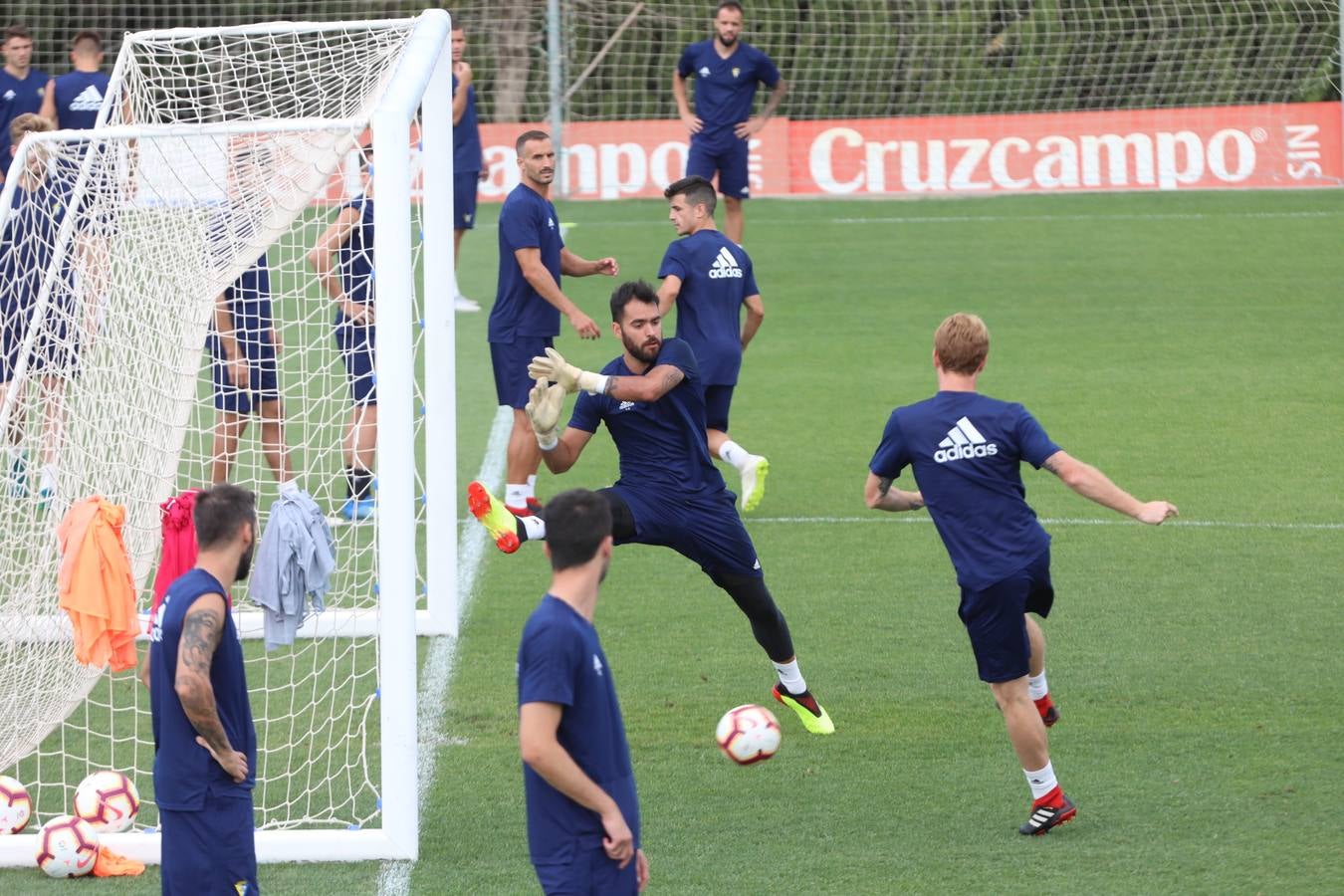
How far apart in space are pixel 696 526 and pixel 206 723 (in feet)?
9.52

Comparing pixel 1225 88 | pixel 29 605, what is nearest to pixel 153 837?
pixel 29 605

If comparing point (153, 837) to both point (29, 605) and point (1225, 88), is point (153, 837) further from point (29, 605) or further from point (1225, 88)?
point (1225, 88)

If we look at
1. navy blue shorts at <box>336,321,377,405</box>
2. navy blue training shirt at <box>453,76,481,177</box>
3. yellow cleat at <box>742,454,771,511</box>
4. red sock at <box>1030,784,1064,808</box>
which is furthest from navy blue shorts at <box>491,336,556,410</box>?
navy blue training shirt at <box>453,76,481,177</box>

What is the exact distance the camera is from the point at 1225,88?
984 inches

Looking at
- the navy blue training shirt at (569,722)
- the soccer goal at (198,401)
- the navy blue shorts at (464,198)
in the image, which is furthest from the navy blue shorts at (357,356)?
the navy blue shorts at (464,198)

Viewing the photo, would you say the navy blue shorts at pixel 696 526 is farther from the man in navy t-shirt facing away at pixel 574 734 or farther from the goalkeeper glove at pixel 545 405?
the man in navy t-shirt facing away at pixel 574 734

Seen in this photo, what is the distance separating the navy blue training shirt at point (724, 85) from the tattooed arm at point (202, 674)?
13.2 meters

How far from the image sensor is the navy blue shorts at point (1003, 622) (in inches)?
234

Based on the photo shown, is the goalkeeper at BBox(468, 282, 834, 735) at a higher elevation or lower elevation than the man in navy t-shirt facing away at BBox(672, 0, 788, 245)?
lower

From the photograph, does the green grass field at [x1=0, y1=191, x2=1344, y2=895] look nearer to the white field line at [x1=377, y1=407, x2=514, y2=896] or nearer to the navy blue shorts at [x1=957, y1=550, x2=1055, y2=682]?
the white field line at [x1=377, y1=407, x2=514, y2=896]

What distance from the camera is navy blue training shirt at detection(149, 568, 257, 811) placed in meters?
4.62

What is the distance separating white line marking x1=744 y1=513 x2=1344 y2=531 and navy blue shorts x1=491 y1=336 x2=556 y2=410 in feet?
5.42

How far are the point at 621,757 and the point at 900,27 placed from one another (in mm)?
24249

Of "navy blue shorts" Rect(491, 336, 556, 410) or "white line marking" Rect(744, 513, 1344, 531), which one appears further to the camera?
"white line marking" Rect(744, 513, 1344, 531)
